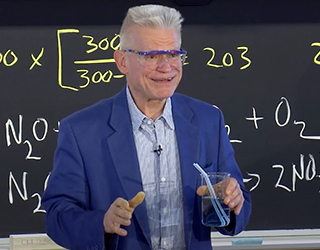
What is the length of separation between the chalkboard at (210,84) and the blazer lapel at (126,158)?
33.8 inches

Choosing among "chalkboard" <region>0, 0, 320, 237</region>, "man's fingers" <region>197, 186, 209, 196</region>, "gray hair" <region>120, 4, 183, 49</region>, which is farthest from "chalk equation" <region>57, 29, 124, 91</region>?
"man's fingers" <region>197, 186, 209, 196</region>

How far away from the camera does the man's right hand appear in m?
1.50

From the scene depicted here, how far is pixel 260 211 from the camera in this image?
267 cm

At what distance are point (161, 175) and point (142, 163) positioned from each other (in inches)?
2.6

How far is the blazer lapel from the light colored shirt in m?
0.03

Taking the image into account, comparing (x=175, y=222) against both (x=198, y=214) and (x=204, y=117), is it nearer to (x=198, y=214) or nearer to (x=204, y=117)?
(x=198, y=214)

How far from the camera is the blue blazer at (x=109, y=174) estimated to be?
1664 mm

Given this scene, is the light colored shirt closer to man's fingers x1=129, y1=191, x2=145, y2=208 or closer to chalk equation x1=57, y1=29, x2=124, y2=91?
man's fingers x1=129, y1=191, x2=145, y2=208

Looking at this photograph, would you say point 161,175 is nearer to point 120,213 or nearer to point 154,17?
point 120,213

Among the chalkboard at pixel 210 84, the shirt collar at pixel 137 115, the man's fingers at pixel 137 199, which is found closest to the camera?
the man's fingers at pixel 137 199

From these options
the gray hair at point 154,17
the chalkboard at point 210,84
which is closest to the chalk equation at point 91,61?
the chalkboard at point 210,84

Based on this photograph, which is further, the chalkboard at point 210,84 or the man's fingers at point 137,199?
the chalkboard at point 210,84

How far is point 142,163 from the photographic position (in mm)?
1767

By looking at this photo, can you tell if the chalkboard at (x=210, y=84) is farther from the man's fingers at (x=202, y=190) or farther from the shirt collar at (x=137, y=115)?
the man's fingers at (x=202, y=190)
